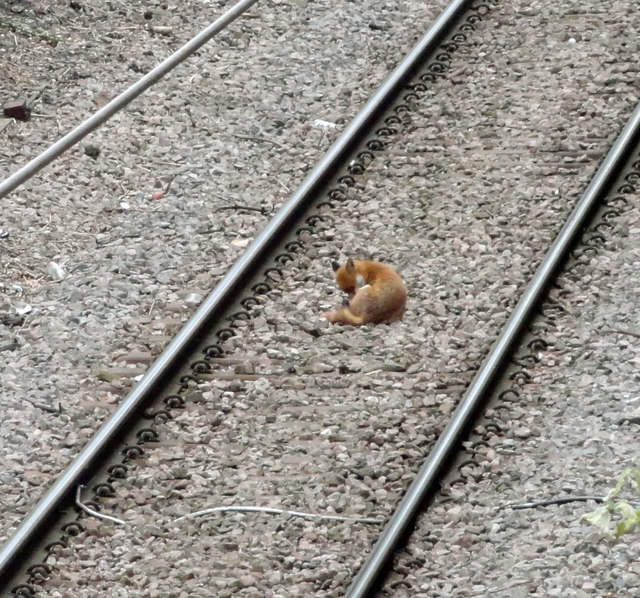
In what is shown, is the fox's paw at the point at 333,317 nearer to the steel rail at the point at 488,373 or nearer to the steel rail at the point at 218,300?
the steel rail at the point at 218,300

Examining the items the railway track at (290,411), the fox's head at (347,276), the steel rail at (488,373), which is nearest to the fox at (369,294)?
the fox's head at (347,276)

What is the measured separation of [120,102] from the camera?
883 centimetres

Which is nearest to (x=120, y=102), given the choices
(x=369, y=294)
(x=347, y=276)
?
(x=347, y=276)

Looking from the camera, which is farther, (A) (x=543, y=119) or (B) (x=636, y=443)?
(A) (x=543, y=119)

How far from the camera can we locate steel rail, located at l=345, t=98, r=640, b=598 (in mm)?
5484

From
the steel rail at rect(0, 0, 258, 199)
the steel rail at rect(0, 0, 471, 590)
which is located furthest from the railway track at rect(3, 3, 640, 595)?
the steel rail at rect(0, 0, 258, 199)

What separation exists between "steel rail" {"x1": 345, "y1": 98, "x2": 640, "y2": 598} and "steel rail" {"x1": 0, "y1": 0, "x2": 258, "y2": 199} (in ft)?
10.5

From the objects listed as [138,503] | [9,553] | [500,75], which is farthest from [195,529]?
[500,75]

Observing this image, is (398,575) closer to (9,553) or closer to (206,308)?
(9,553)

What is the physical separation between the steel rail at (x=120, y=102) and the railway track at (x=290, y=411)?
1524 millimetres

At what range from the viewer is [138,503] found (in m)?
6.04

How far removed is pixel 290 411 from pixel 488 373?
42.0 inches

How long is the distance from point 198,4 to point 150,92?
169 centimetres

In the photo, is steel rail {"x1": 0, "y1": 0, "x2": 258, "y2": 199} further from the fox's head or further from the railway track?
the fox's head
